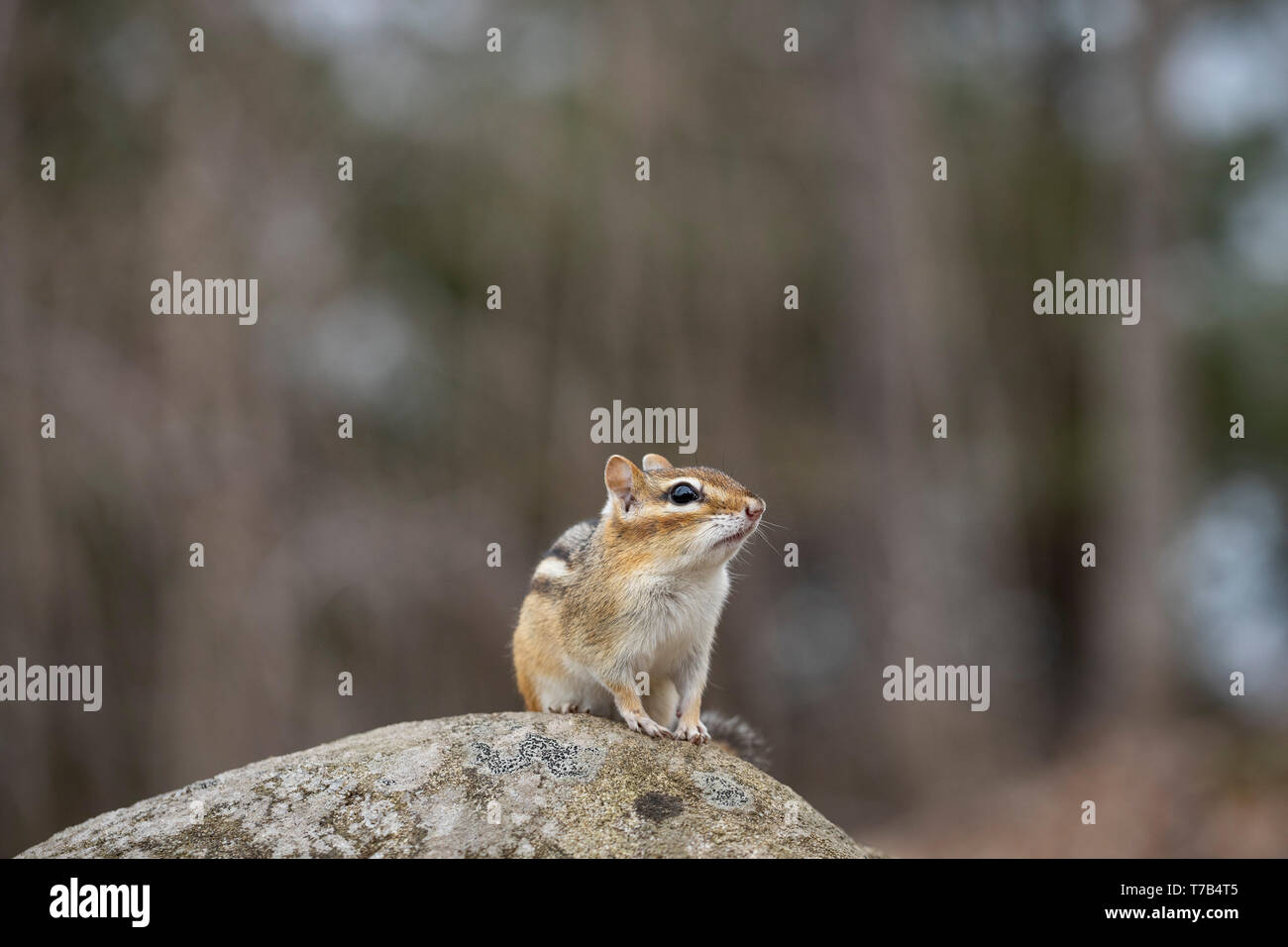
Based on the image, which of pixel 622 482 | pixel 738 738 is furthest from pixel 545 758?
pixel 738 738

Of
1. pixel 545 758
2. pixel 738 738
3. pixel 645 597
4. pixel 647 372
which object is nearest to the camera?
pixel 545 758

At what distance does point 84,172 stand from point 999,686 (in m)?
12.9

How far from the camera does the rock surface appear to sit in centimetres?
430

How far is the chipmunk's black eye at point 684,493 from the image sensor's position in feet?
16.6

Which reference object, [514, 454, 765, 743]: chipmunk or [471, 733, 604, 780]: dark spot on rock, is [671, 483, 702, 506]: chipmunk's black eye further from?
[471, 733, 604, 780]: dark spot on rock

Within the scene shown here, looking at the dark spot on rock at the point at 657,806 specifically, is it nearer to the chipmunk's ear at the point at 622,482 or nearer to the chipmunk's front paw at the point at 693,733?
the chipmunk's front paw at the point at 693,733

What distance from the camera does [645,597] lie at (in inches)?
205

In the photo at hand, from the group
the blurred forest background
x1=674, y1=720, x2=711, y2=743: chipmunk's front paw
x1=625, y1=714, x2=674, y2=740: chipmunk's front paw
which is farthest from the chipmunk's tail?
the blurred forest background

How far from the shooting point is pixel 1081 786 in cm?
1306

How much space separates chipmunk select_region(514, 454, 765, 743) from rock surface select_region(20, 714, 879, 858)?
426 millimetres

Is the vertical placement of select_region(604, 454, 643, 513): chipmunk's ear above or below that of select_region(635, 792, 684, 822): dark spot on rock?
above

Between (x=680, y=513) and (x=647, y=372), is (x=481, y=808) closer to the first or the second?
(x=680, y=513)

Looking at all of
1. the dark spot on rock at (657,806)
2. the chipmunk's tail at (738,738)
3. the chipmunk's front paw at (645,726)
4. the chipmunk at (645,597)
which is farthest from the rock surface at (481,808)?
the chipmunk's tail at (738,738)

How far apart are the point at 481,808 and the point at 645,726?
96 centimetres
